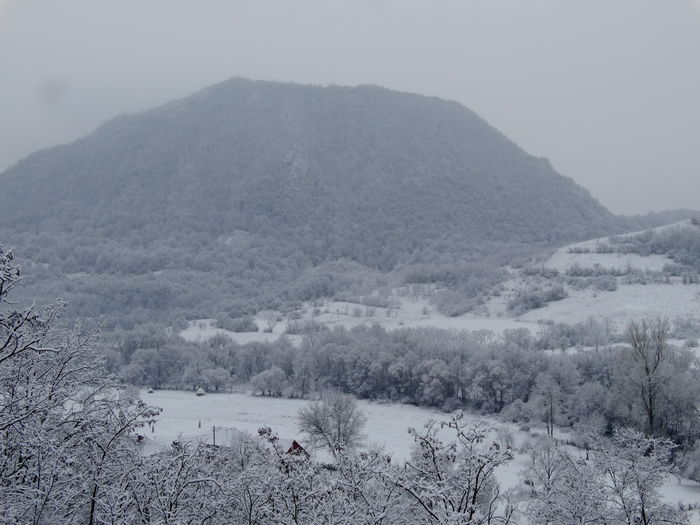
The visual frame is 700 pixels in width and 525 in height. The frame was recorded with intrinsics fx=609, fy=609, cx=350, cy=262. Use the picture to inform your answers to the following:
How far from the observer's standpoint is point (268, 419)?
54594 mm

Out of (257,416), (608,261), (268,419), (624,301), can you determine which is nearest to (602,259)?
(608,261)

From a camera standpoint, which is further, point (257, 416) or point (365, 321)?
point (365, 321)

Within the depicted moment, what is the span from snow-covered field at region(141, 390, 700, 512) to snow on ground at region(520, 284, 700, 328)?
3354 centimetres

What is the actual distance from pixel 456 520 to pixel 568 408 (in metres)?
44.6

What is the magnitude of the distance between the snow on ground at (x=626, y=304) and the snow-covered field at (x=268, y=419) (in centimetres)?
3354

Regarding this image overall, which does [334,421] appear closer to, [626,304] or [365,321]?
[626,304]

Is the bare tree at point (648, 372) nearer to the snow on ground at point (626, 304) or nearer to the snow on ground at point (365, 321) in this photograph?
the snow on ground at point (626, 304)

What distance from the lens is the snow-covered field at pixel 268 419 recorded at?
3968 cm

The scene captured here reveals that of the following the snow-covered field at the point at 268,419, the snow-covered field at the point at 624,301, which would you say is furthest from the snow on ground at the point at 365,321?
the snow-covered field at the point at 268,419

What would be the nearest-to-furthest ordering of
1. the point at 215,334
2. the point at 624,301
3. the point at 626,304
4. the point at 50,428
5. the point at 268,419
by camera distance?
the point at 50,428 < the point at 268,419 < the point at 626,304 < the point at 624,301 < the point at 215,334

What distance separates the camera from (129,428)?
34.5 feet

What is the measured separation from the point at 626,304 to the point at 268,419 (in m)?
53.9

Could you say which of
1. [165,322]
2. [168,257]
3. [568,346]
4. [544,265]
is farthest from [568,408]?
[168,257]

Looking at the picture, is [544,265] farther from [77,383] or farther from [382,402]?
[77,383]
